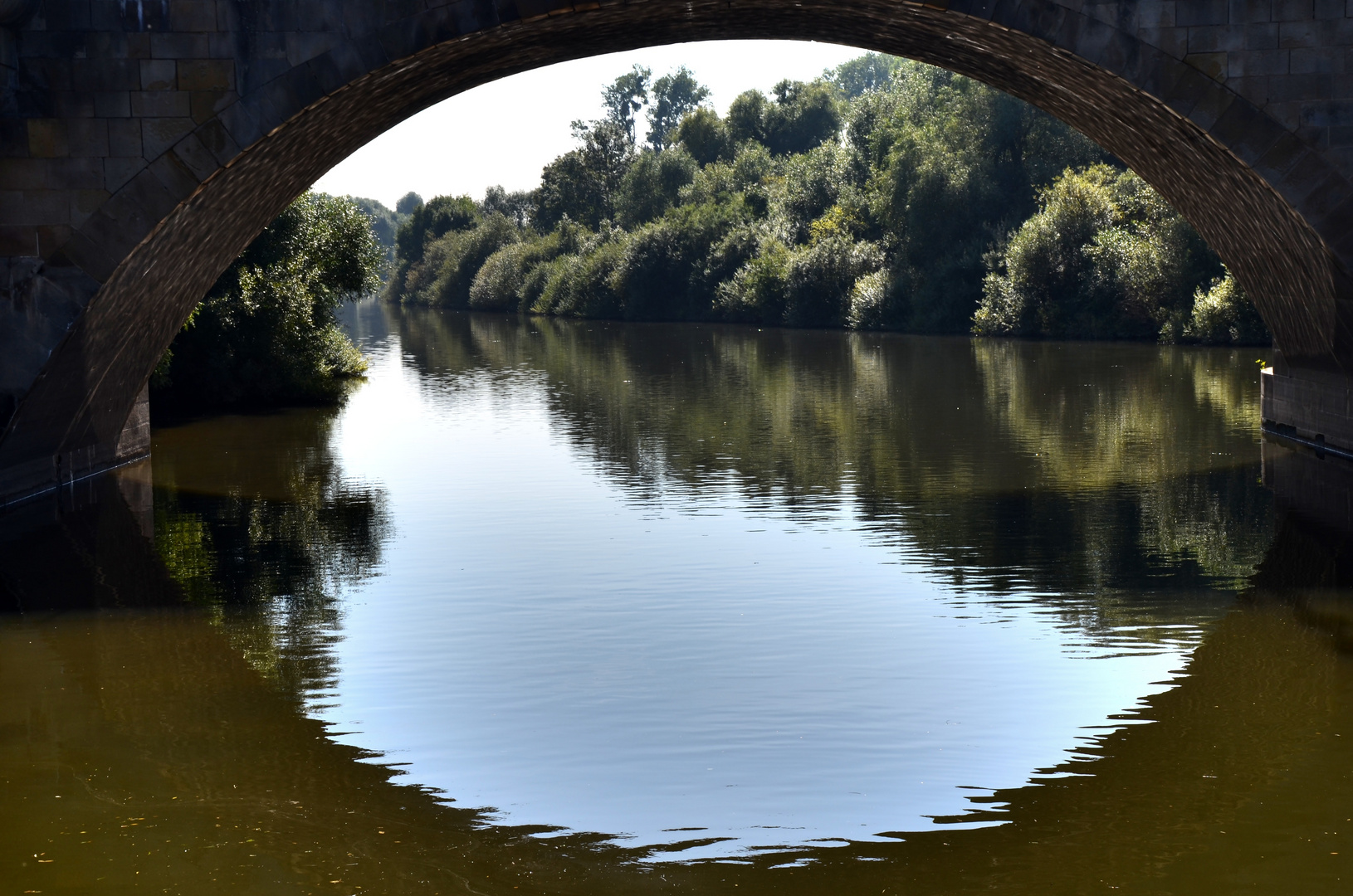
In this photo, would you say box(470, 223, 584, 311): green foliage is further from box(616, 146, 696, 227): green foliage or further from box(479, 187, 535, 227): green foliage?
box(479, 187, 535, 227): green foliage

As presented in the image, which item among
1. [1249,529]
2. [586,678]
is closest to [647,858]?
[586,678]

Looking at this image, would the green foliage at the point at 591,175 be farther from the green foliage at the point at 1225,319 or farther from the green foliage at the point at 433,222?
the green foliage at the point at 1225,319

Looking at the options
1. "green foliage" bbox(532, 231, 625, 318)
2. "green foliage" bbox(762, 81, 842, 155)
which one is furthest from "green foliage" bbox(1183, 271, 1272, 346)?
"green foliage" bbox(762, 81, 842, 155)

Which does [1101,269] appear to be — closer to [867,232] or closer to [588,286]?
[867,232]

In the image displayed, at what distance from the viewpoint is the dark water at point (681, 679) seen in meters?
5.45

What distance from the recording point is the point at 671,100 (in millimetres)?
108500

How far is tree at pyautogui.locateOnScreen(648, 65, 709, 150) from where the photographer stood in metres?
108

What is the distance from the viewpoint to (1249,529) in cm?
1159

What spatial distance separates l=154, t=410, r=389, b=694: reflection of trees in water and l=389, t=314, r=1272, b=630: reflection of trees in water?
120 inches

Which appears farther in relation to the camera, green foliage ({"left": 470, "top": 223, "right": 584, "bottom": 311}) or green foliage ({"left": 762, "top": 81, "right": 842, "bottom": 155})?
green foliage ({"left": 762, "top": 81, "right": 842, "bottom": 155})

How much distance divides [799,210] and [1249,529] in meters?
46.6

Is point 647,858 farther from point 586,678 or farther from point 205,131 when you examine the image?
point 205,131

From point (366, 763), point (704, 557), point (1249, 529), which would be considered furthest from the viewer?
point (1249, 529)

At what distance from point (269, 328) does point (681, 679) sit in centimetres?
1829
